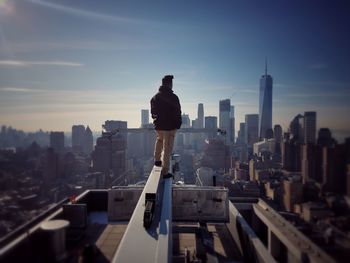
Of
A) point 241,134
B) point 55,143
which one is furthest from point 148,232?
point 241,134

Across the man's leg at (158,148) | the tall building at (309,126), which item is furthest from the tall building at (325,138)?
the man's leg at (158,148)

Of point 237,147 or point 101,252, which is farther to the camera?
point 237,147

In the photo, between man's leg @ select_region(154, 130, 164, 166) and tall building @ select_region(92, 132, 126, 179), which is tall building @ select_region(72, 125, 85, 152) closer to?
tall building @ select_region(92, 132, 126, 179)

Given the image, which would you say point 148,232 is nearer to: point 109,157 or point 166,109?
point 166,109

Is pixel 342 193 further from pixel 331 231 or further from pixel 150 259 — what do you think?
pixel 150 259

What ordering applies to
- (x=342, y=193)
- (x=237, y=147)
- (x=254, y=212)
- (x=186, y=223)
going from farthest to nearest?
(x=237, y=147)
(x=254, y=212)
(x=186, y=223)
(x=342, y=193)

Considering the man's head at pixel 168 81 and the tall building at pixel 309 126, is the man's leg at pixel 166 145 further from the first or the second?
the tall building at pixel 309 126

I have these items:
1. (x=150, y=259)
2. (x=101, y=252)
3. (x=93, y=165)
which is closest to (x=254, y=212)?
(x=101, y=252)
